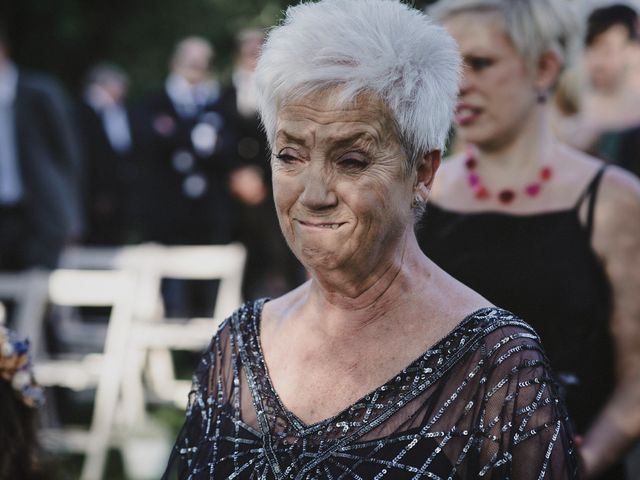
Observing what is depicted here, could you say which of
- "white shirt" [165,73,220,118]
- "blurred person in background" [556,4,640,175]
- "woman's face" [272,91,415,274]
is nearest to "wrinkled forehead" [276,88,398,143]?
"woman's face" [272,91,415,274]

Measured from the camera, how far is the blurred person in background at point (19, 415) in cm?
348

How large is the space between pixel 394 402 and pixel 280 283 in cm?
836

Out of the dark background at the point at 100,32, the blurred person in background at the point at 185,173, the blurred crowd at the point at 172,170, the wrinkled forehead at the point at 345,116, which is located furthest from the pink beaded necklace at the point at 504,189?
the dark background at the point at 100,32

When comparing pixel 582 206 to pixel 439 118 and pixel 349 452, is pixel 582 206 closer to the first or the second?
pixel 439 118

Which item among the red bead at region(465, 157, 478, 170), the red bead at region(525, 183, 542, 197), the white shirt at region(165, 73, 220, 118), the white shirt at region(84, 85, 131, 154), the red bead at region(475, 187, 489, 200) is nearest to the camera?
the red bead at region(525, 183, 542, 197)

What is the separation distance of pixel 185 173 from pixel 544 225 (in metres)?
7.07

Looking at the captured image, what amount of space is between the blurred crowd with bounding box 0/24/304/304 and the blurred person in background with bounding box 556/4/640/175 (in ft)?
13.4

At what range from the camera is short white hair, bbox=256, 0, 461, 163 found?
2.39 m

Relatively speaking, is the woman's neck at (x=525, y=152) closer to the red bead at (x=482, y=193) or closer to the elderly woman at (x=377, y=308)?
the red bead at (x=482, y=193)

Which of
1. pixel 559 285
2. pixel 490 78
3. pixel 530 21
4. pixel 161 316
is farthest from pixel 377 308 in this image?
pixel 161 316

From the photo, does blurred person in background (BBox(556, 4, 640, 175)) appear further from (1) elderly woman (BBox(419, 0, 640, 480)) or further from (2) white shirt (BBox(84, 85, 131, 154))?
(2) white shirt (BBox(84, 85, 131, 154))

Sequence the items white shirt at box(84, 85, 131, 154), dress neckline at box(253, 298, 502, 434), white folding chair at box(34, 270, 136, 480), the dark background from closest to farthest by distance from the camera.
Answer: dress neckline at box(253, 298, 502, 434) → white folding chair at box(34, 270, 136, 480) → white shirt at box(84, 85, 131, 154) → the dark background

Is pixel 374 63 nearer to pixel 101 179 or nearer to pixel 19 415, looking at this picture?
pixel 19 415

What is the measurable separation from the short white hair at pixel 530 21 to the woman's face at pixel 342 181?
4.12 feet
